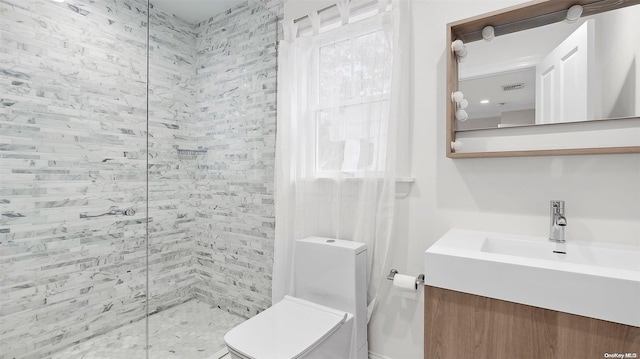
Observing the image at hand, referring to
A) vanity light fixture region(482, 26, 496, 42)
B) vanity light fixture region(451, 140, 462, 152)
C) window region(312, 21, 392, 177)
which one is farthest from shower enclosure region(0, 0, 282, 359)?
vanity light fixture region(482, 26, 496, 42)

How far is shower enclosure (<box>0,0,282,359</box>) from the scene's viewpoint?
137 centimetres

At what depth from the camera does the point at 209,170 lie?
77.2 inches

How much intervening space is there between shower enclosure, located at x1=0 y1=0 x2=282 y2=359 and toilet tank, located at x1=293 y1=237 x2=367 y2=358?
46 centimetres

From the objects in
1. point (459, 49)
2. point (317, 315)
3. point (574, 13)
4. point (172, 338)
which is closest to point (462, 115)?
point (459, 49)

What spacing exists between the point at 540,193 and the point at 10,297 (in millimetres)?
2426

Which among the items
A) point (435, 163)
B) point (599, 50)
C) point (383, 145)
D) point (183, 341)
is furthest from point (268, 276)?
point (599, 50)

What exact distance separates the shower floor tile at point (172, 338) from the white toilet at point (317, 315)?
0.65m

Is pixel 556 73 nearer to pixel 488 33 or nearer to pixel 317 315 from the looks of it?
pixel 488 33

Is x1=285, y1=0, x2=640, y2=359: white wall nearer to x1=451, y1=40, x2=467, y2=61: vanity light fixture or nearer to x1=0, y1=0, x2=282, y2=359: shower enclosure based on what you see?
x1=451, y1=40, x2=467, y2=61: vanity light fixture

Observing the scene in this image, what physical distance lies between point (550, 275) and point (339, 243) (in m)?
0.95

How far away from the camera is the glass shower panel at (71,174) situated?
1.33 metres

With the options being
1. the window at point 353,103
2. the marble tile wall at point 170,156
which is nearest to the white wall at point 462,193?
the window at point 353,103

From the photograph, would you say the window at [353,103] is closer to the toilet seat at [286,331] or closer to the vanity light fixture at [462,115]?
the vanity light fixture at [462,115]

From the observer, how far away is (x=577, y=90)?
3.87 ft
